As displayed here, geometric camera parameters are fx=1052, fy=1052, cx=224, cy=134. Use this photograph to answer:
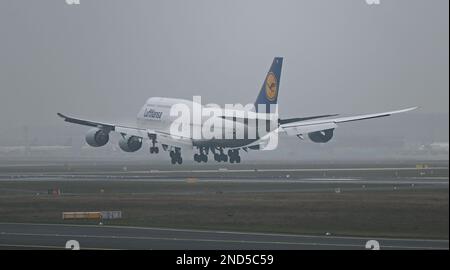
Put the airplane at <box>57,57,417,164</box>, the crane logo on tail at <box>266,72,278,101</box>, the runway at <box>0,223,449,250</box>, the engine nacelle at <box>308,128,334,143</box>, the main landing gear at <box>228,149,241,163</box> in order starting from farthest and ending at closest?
the main landing gear at <box>228,149,241,163</box> < the engine nacelle at <box>308,128,334,143</box> < the crane logo on tail at <box>266,72,278,101</box> < the airplane at <box>57,57,417,164</box> < the runway at <box>0,223,449,250</box>

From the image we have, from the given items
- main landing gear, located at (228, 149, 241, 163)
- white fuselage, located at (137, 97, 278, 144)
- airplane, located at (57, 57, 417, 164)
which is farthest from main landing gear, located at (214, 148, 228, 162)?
white fuselage, located at (137, 97, 278, 144)

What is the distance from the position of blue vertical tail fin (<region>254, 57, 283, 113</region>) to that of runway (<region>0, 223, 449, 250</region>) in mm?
61025

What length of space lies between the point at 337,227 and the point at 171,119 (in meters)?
68.6

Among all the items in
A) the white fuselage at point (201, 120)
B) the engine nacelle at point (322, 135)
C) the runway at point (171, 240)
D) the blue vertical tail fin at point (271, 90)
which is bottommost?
the runway at point (171, 240)

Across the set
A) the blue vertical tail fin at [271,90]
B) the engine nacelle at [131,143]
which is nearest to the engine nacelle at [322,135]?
the blue vertical tail fin at [271,90]

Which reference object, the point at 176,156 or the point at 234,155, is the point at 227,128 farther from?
the point at 176,156

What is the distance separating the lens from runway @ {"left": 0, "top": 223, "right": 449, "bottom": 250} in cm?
4022

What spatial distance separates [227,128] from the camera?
352ft

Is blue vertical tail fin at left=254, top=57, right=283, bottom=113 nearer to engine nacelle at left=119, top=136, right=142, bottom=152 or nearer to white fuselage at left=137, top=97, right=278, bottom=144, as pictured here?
white fuselage at left=137, top=97, right=278, bottom=144

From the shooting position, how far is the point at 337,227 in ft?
154

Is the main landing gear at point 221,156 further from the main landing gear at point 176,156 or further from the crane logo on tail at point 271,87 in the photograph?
the crane logo on tail at point 271,87

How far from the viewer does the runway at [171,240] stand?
4022 cm

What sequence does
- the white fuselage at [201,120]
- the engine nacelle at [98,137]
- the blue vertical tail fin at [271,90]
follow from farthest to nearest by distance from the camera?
the engine nacelle at [98,137] → the blue vertical tail fin at [271,90] → the white fuselage at [201,120]

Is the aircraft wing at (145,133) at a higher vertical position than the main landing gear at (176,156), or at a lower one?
higher
